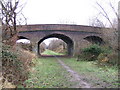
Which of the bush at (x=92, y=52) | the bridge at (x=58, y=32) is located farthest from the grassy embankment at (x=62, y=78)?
the bridge at (x=58, y=32)

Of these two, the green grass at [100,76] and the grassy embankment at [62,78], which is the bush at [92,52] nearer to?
the green grass at [100,76]

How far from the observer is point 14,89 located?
6.02 m

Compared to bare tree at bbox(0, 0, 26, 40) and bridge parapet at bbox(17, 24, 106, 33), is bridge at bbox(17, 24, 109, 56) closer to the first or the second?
bridge parapet at bbox(17, 24, 106, 33)

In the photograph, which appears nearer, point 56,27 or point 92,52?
point 92,52

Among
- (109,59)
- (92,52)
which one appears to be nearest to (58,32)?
(92,52)

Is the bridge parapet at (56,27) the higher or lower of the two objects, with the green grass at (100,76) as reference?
higher

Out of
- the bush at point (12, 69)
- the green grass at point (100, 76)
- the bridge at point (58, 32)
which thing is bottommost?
the green grass at point (100, 76)

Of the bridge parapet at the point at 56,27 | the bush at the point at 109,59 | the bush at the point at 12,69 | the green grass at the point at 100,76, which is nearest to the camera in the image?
the bush at the point at 12,69

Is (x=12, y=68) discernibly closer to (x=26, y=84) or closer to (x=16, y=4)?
(x=26, y=84)

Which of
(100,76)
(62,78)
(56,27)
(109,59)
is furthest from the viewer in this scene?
(56,27)

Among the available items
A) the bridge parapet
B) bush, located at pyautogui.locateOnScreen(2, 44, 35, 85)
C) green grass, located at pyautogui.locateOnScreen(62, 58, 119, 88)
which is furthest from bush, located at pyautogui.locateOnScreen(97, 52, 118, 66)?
the bridge parapet

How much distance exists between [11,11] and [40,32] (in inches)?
466

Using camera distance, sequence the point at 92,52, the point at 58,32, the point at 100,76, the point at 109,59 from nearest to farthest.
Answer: the point at 100,76 → the point at 109,59 → the point at 92,52 → the point at 58,32

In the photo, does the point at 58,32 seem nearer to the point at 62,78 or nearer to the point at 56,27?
the point at 56,27
